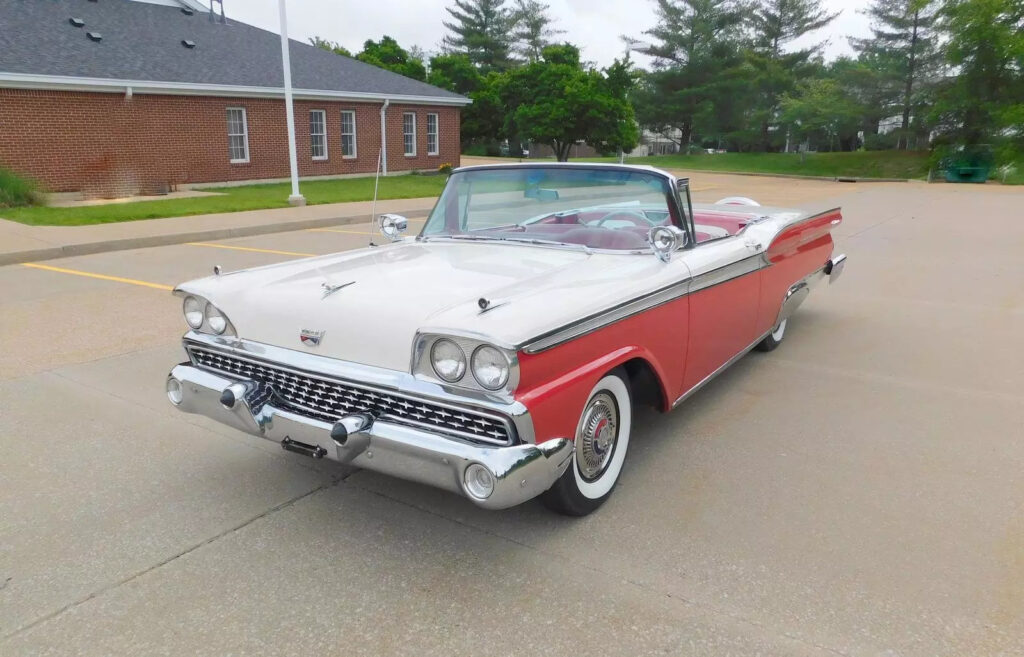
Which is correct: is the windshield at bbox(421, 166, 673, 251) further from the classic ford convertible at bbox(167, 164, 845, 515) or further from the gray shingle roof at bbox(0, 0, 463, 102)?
the gray shingle roof at bbox(0, 0, 463, 102)

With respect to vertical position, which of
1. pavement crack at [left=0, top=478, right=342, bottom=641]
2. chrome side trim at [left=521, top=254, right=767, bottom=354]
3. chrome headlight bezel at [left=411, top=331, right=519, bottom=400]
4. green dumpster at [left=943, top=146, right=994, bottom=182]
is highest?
green dumpster at [left=943, top=146, right=994, bottom=182]

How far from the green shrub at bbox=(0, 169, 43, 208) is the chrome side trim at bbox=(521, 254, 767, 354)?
16.0 meters

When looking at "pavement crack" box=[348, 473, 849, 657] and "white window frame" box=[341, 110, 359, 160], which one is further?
"white window frame" box=[341, 110, 359, 160]

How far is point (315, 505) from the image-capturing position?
3381mm

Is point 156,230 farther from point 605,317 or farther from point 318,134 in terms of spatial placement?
point 318,134

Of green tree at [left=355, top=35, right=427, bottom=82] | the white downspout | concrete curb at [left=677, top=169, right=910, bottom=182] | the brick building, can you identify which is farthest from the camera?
green tree at [left=355, top=35, right=427, bottom=82]

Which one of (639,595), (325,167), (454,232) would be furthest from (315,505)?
(325,167)

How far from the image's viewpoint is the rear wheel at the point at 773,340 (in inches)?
226

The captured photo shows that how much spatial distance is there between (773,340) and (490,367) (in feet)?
12.6

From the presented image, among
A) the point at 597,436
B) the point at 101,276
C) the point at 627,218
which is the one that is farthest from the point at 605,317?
the point at 101,276

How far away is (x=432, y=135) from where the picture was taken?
28172mm

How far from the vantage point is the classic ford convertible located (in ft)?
8.76

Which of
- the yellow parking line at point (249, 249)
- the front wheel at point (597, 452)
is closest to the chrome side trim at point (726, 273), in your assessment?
the front wheel at point (597, 452)

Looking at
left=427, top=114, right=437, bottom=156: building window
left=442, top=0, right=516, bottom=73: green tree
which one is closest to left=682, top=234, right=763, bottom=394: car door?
left=427, top=114, right=437, bottom=156: building window
